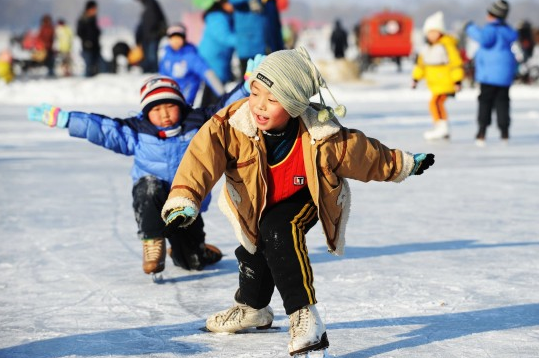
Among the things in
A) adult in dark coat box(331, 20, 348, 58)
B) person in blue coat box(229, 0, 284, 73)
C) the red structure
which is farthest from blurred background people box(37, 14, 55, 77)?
person in blue coat box(229, 0, 284, 73)

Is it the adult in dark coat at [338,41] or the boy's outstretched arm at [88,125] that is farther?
the adult in dark coat at [338,41]

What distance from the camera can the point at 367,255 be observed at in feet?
16.8

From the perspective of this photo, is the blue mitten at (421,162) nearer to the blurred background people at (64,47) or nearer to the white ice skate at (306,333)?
the white ice skate at (306,333)

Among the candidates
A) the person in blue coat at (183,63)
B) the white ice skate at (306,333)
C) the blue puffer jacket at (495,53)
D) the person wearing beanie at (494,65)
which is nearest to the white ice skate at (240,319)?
the white ice skate at (306,333)

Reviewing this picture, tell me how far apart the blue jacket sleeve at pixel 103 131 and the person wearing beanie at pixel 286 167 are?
4.56 ft

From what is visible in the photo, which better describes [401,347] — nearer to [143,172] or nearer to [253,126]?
[253,126]

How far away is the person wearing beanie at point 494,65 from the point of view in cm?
1059

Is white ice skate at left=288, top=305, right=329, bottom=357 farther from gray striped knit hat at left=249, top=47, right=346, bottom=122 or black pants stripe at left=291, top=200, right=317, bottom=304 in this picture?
gray striped knit hat at left=249, top=47, right=346, bottom=122

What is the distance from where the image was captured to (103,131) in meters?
4.52

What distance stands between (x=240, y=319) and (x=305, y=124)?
800 millimetres

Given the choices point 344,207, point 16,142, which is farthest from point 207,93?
point 344,207

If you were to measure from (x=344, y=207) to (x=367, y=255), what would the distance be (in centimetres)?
186

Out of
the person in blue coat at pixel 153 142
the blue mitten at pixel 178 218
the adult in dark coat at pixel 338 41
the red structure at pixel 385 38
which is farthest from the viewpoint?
the red structure at pixel 385 38

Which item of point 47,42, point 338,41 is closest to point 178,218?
point 47,42
